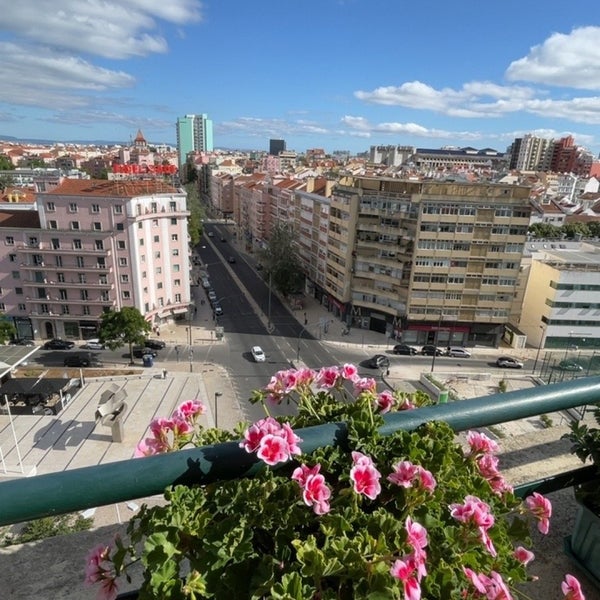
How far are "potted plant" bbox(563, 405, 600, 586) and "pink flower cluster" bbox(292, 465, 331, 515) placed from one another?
1.57 meters

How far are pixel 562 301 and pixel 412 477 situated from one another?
34.3 metres

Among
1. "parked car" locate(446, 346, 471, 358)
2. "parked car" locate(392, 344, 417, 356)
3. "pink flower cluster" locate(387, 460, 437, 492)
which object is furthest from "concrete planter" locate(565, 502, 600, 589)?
"parked car" locate(446, 346, 471, 358)

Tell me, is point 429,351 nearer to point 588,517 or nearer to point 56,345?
point 56,345

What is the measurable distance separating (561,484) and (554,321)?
33.5 metres

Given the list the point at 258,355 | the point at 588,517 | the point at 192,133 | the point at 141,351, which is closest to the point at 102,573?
the point at 588,517

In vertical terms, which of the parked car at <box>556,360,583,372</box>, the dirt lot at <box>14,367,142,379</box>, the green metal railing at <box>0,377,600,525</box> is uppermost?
the green metal railing at <box>0,377,600,525</box>

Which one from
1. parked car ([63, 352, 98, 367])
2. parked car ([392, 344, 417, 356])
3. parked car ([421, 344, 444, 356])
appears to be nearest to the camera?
parked car ([63, 352, 98, 367])

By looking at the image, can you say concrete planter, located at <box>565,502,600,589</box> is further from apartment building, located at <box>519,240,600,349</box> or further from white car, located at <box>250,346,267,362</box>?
apartment building, located at <box>519,240,600,349</box>

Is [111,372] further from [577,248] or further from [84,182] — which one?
[577,248]

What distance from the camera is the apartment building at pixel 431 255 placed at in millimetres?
29953

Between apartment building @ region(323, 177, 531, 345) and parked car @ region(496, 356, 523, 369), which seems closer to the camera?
parked car @ region(496, 356, 523, 369)

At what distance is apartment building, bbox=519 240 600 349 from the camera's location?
1191 inches

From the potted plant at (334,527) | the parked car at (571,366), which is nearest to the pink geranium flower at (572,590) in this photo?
the potted plant at (334,527)

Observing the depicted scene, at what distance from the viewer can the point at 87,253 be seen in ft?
94.7
